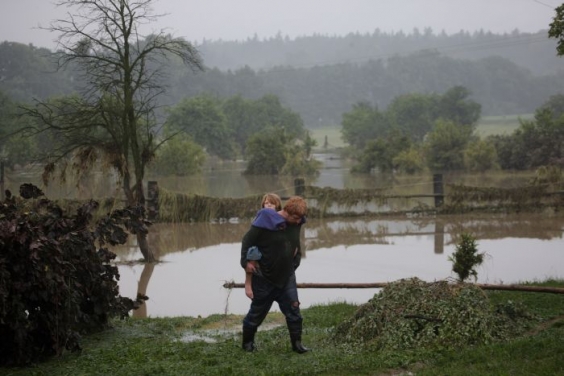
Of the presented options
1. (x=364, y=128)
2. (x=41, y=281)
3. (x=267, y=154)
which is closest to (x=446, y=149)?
(x=267, y=154)

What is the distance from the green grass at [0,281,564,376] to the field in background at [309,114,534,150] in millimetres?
92723

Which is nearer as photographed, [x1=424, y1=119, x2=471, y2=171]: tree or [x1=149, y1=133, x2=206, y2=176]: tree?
[x1=424, y1=119, x2=471, y2=171]: tree

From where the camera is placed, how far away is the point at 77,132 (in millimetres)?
15945

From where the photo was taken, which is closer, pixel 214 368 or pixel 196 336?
pixel 214 368

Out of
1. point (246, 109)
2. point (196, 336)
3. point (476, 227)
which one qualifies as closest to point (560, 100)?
point (246, 109)

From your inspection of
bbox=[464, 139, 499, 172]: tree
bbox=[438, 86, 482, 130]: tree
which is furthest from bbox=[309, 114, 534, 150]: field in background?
bbox=[464, 139, 499, 172]: tree

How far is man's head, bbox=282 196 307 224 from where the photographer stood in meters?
7.35

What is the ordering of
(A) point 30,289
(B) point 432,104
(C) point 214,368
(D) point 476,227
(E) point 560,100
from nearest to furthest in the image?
(C) point 214,368 < (A) point 30,289 < (D) point 476,227 < (E) point 560,100 < (B) point 432,104

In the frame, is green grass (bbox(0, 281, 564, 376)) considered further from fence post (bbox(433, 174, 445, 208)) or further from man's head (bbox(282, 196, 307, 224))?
fence post (bbox(433, 174, 445, 208))

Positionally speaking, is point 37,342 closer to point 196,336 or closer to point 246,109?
point 196,336

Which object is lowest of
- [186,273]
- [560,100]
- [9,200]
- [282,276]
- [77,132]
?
[186,273]

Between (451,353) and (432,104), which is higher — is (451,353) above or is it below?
below

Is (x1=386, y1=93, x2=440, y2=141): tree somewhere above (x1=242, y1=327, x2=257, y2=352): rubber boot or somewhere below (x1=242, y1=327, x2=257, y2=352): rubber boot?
above

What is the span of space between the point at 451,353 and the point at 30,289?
412 cm
